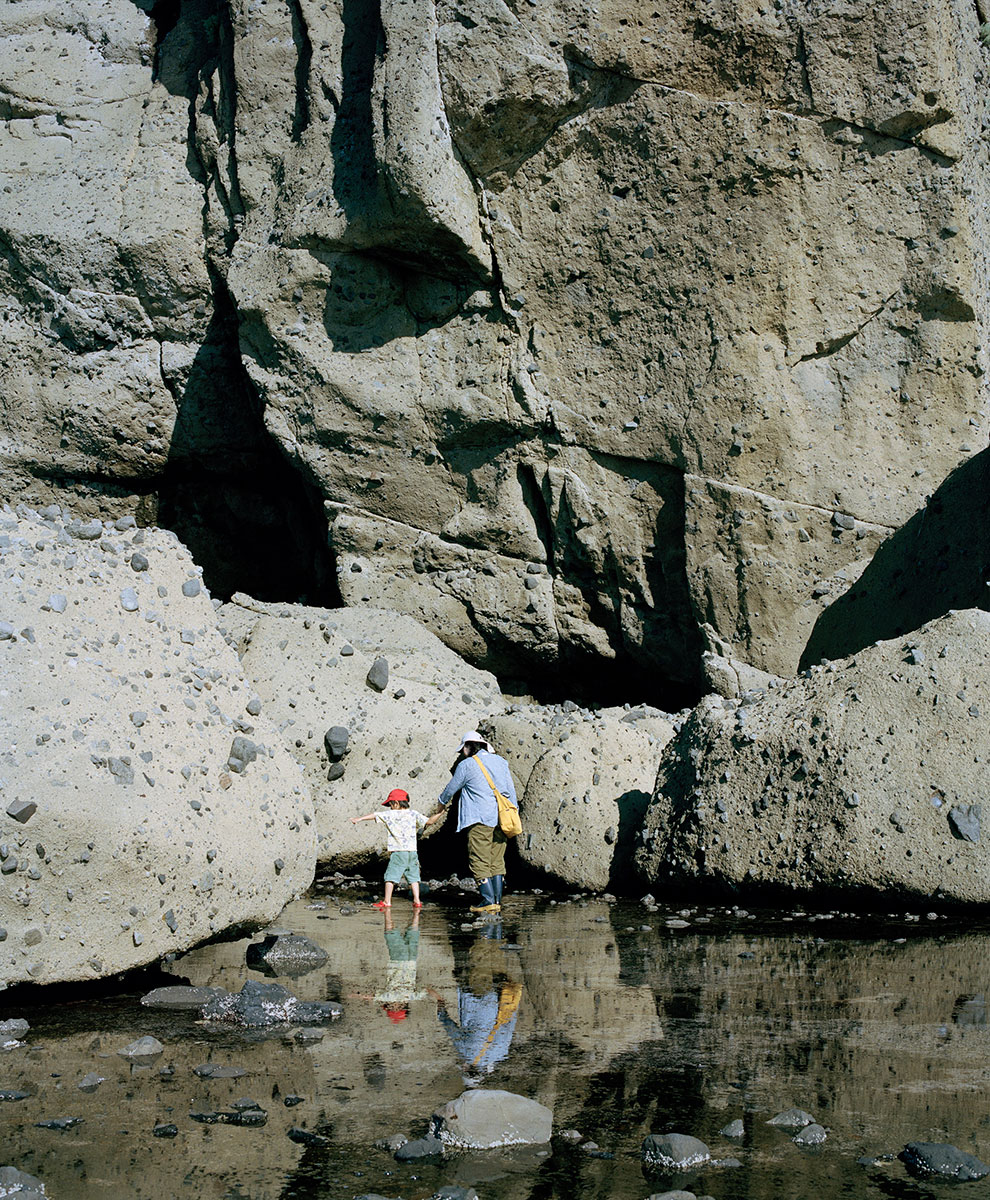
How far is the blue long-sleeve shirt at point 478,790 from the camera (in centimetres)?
835

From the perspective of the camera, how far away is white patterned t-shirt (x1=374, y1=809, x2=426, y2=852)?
8.15 m

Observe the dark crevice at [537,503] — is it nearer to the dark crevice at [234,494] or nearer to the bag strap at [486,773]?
the dark crevice at [234,494]

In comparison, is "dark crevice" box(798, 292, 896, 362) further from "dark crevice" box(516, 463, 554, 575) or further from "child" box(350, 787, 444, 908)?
"child" box(350, 787, 444, 908)

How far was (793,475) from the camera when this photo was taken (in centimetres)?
1180

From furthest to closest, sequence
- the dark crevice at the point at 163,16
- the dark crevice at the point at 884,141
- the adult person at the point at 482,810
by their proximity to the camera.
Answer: the dark crevice at the point at 163,16
the dark crevice at the point at 884,141
the adult person at the point at 482,810

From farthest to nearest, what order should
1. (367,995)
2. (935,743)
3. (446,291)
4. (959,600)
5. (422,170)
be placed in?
(446,291), (422,170), (959,600), (935,743), (367,995)

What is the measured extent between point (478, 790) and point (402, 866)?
714 mm

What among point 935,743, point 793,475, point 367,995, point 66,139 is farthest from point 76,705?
point 66,139

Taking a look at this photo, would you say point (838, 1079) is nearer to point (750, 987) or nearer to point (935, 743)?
point (750, 987)

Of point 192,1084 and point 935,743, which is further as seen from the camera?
point 935,743

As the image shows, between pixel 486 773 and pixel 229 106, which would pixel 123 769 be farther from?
pixel 229 106

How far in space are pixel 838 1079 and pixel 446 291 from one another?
31.9 feet

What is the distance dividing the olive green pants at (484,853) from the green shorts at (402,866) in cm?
36

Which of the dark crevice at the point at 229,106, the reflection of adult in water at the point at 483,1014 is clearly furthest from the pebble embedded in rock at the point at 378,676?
the dark crevice at the point at 229,106
